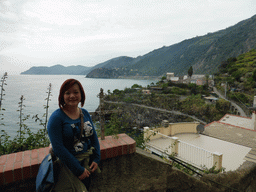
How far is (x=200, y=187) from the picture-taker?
2068mm

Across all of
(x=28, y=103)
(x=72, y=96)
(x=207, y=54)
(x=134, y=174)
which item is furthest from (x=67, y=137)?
(x=207, y=54)

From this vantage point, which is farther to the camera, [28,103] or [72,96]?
[28,103]

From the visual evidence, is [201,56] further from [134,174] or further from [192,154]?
[134,174]

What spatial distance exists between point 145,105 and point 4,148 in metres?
37.4

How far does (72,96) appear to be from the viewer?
1193 mm

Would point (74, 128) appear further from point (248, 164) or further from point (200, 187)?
point (248, 164)

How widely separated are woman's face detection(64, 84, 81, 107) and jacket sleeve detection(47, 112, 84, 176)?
0.44ft

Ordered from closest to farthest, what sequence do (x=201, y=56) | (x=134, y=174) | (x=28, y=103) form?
1. (x=134, y=174)
2. (x=28, y=103)
3. (x=201, y=56)

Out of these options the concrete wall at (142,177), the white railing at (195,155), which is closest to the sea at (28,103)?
the concrete wall at (142,177)

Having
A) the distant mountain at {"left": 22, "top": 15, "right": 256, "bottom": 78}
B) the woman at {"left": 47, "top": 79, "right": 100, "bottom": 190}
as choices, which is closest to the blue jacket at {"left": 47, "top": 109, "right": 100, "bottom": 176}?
the woman at {"left": 47, "top": 79, "right": 100, "bottom": 190}

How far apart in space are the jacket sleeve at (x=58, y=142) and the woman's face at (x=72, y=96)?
135mm

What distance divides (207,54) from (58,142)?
13852 cm

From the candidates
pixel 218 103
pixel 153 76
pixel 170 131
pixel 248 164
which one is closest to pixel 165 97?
pixel 218 103

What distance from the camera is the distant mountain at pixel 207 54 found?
327 ft
